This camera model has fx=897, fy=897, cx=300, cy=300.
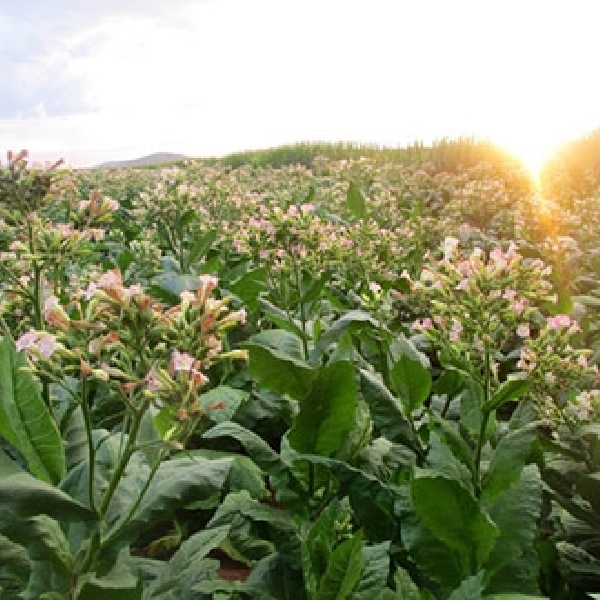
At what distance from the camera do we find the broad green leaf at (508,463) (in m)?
2.30

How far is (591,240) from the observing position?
24.9 ft

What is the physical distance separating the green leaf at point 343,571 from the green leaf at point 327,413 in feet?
1.59

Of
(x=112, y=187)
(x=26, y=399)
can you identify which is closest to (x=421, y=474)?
(x=26, y=399)

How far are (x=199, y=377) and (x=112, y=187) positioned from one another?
1410cm

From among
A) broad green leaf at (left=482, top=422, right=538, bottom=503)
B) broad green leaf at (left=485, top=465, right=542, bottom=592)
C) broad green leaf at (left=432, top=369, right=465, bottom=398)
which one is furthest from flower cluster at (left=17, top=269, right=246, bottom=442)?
broad green leaf at (left=432, top=369, right=465, bottom=398)

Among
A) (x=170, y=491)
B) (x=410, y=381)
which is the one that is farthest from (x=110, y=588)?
(x=410, y=381)

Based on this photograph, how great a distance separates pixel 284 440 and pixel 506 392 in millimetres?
692

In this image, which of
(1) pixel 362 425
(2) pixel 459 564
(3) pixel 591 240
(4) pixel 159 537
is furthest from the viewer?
(3) pixel 591 240

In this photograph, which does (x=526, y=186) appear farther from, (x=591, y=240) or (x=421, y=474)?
(x=421, y=474)

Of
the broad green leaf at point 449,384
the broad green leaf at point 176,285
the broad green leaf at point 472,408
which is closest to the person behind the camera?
the broad green leaf at point 472,408

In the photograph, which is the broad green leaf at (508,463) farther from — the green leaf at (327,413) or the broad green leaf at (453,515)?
the green leaf at (327,413)

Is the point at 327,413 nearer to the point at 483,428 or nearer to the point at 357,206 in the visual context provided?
the point at 483,428

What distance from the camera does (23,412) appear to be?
185 cm

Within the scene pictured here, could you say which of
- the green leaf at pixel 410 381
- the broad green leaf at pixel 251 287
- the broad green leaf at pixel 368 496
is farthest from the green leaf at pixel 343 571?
the broad green leaf at pixel 251 287
